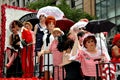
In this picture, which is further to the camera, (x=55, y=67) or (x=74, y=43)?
(x=55, y=67)

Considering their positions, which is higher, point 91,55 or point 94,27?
point 94,27

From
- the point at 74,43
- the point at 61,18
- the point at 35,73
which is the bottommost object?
the point at 35,73

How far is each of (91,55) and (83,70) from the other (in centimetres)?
38

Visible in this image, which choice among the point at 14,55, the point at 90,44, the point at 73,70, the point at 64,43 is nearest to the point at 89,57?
the point at 90,44

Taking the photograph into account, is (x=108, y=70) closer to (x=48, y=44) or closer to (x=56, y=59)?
(x=56, y=59)

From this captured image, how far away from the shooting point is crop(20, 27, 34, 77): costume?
995cm

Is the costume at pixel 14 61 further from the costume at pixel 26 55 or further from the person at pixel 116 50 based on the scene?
the person at pixel 116 50

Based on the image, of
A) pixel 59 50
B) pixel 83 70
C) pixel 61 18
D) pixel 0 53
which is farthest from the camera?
pixel 0 53

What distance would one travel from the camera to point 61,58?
9055mm

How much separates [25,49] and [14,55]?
38cm

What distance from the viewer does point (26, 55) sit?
9977 millimetres

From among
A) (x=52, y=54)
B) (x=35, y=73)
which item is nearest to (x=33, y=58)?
(x=35, y=73)

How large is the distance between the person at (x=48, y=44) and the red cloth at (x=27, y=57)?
1.22ft

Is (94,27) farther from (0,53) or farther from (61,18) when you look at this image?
(0,53)
